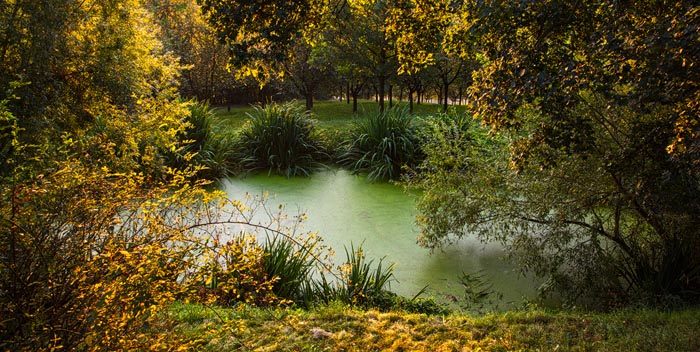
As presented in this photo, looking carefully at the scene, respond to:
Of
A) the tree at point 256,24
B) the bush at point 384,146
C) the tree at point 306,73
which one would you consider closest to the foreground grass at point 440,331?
the tree at point 256,24

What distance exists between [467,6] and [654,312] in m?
2.35

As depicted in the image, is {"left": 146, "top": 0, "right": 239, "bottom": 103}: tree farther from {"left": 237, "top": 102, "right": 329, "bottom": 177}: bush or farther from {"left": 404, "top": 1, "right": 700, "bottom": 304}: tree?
{"left": 404, "top": 1, "right": 700, "bottom": 304}: tree

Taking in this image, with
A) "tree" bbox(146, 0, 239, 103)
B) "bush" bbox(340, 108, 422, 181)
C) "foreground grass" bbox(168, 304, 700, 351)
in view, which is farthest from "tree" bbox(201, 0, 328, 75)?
"tree" bbox(146, 0, 239, 103)

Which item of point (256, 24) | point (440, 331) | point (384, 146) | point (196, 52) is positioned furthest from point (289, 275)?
point (196, 52)

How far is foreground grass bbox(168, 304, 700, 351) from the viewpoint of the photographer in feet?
9.09

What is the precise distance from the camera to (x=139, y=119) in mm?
4934

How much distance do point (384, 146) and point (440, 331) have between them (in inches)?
199

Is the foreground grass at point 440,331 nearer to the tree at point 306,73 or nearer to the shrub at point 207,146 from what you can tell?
the shrub at point 207,146

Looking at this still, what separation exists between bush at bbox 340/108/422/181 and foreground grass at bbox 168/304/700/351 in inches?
178

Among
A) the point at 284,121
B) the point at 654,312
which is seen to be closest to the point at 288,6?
the point at 654,312

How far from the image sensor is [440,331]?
10.0 ft

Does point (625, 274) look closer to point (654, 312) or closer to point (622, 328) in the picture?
point (654, 312)

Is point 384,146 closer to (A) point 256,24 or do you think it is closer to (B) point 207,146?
(B) point 207,146

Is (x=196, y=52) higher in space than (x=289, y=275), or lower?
higher
